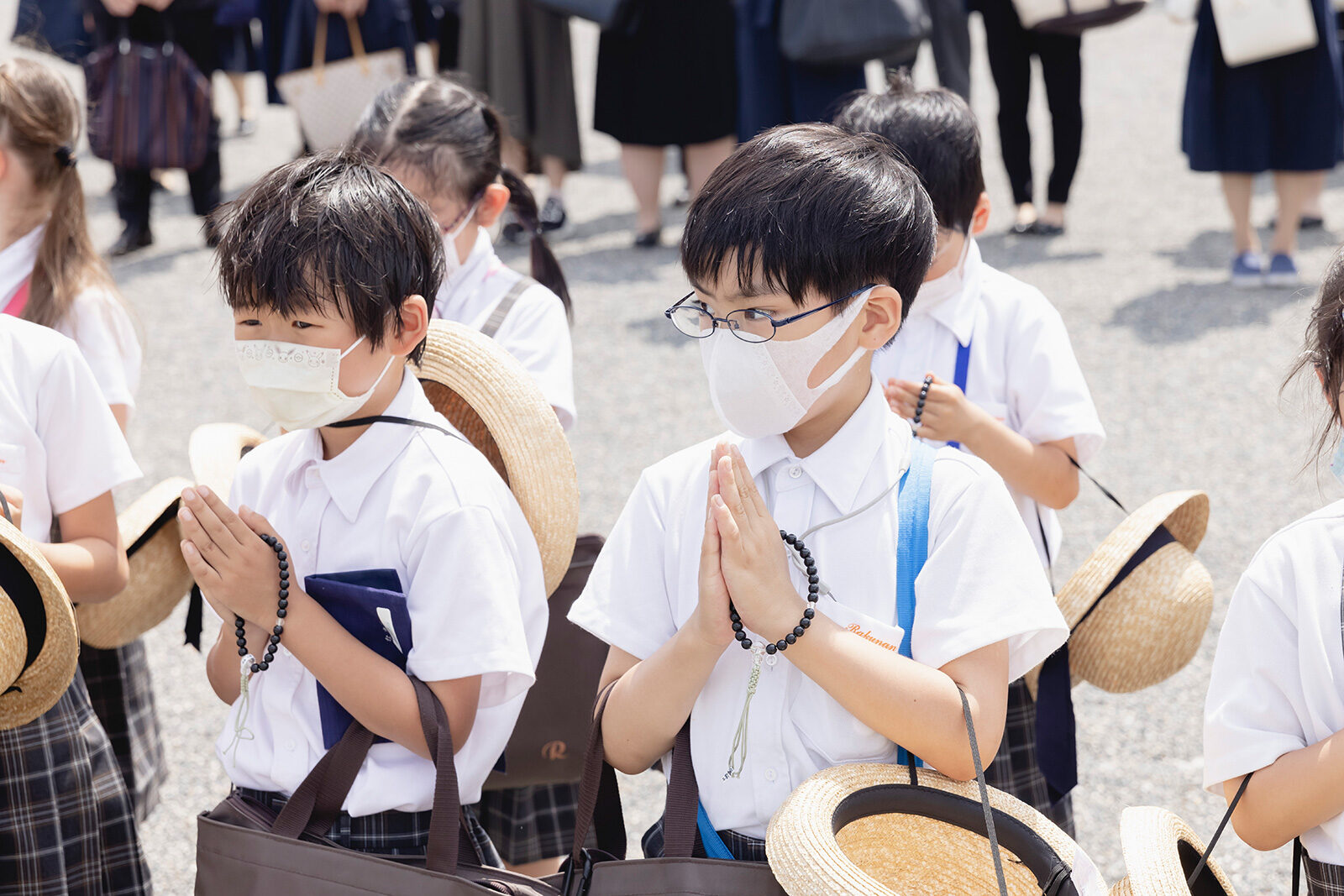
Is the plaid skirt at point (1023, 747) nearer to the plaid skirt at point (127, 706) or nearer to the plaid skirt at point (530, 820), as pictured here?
the plaid skirt at point (530, 820)

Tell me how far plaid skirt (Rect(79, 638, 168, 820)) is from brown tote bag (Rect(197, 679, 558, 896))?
99cm

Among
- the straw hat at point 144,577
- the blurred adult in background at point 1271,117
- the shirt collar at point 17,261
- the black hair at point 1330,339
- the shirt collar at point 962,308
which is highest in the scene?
the black hair at point 1330,339

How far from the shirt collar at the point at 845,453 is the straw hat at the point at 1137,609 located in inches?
24.1

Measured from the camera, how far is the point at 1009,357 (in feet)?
7.49

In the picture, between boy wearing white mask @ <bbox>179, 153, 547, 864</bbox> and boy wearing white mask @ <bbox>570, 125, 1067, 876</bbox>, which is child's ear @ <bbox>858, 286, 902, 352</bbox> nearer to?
boy wearing white mask @ <bbox>570, 125, 1067, 876</bbox>

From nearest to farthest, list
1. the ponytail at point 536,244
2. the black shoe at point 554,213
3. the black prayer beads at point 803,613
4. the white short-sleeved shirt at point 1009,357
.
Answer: the black prayer beads at point 803,613, the white short-sleeved shirt at point 1009,357, the ponytail at point 536,244, the black shoe at point 554,213

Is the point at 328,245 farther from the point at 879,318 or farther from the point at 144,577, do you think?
the point at 144,577

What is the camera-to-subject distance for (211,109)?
23.2 feet

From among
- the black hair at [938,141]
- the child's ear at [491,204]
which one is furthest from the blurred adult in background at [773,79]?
the black hair at [938,141]

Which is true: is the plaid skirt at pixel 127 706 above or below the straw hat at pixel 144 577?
below

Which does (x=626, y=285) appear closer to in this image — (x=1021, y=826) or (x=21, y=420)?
(x=21, y=420)

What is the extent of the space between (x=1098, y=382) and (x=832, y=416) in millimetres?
3901

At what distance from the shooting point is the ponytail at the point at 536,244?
279 centimetres

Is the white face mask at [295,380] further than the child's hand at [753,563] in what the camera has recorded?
Yes
